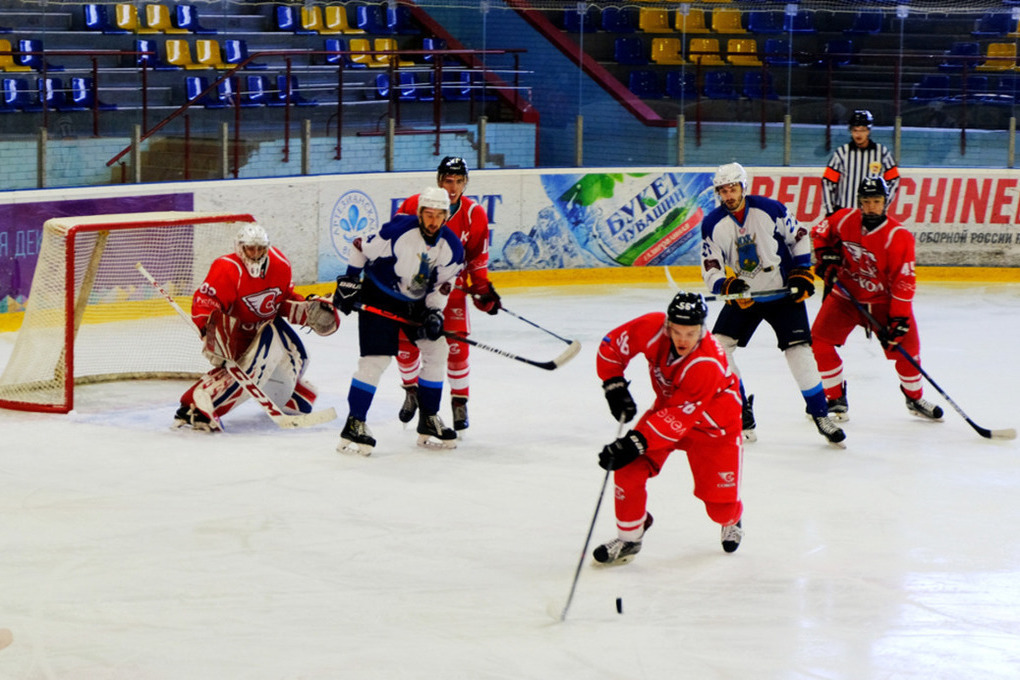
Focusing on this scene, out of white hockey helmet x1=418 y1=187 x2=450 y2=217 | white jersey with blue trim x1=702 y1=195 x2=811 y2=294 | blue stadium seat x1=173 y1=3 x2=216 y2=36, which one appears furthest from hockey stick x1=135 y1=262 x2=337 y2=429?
blue stadium seat x1=173 y1=3 x2=216 y2=36

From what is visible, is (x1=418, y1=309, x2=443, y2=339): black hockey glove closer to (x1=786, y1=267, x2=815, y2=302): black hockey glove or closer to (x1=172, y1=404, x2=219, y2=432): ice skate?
(x1=172, y1=404, x2=219, y2=432): ice skate

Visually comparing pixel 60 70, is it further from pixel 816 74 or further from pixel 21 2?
pixel 816 74

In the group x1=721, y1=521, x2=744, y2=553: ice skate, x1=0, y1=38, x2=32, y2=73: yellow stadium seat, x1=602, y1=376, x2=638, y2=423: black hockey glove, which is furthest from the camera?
x1=0, y1=38, x2=32, y2=73: yellow stadium seat

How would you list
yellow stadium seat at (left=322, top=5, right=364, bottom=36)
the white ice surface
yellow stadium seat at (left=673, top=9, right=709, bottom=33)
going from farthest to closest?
1. yellow stadium seat at (left=322, top=5, right=364, bottom=36)
2. yellow stadium seat at (left=673, top=9, right=709, bottom=33)
3. the white ice surface

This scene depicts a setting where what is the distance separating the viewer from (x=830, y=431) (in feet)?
18.3

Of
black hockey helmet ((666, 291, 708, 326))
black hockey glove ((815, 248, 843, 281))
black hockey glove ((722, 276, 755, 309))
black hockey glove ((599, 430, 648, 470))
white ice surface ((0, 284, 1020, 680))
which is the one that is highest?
black hockey helmet ((666, 291, 708, 326))

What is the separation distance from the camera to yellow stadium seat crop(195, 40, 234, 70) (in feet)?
31.8

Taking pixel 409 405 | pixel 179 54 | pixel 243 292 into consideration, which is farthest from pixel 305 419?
pixel 179 54

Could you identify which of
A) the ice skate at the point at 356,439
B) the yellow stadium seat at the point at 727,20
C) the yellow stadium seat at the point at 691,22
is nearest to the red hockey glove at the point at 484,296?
the ice skate at the point at 356,439

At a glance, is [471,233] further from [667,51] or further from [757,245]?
[667,51]

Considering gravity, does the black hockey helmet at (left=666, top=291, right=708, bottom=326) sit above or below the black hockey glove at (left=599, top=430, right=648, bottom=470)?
above

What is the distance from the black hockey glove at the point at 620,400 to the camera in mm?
3975

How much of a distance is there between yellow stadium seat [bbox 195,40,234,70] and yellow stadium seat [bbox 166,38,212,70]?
0.06 m

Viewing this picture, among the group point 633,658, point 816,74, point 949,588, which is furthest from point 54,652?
point 816,74
